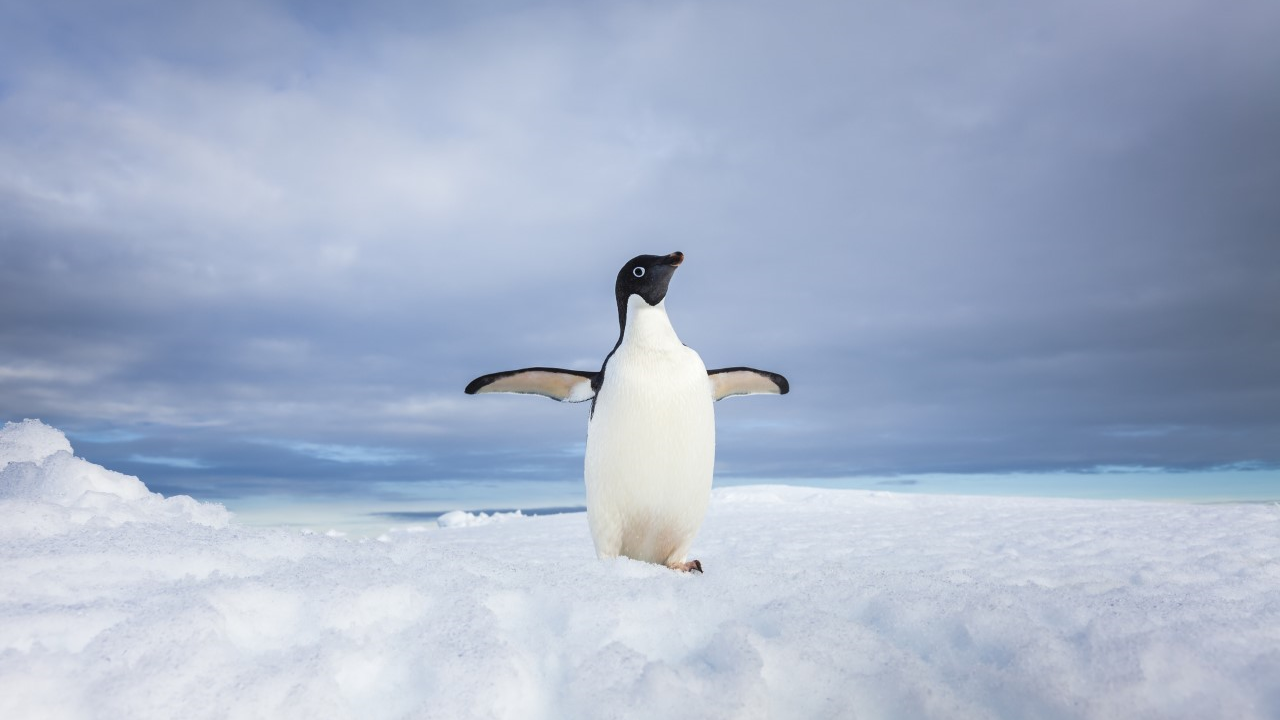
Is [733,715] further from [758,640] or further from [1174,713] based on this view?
[1174,713]

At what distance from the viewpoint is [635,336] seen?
4.00 metres

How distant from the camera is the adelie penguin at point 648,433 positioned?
3943 millimetres

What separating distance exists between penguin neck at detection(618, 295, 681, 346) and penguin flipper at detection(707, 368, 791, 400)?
71 centimetres

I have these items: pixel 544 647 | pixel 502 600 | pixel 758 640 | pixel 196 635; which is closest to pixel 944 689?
pixel 758 640

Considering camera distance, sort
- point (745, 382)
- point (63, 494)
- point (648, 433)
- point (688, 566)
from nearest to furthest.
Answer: point (63, 494) < point (648, 433) < point (688, 566) < point (745, 382)

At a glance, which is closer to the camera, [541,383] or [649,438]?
[649,438]

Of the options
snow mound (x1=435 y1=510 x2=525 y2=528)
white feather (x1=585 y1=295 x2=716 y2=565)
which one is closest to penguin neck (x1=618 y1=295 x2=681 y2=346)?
white feather (x1=585 y1=295 x2=716 y2=565)

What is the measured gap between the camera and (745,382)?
15.4ft

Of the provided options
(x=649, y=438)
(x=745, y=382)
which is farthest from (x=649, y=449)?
(x=745, y=382)

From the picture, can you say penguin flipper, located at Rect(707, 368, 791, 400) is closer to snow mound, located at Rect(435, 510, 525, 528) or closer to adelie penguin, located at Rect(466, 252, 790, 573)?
adelie penguin, located at Rect(466, 252, 790, 573)

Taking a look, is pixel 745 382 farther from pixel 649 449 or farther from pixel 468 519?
pixel 468 519

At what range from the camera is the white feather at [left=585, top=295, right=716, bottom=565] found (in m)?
3.94

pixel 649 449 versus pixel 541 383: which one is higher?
pixel 541 383

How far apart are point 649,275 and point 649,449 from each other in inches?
35.4
